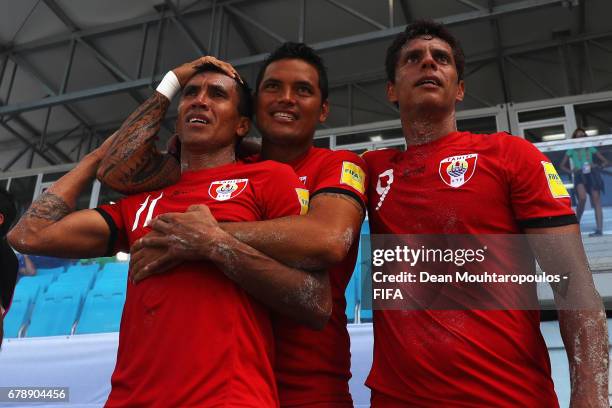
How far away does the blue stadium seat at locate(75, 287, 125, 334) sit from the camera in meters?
5.30

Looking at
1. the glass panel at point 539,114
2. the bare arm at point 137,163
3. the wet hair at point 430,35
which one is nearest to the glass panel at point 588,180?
the wet hair at point 430,35

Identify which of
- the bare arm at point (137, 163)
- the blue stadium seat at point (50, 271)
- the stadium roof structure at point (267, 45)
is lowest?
the bare arm at point (137, 163)

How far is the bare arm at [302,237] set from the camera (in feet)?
4.59

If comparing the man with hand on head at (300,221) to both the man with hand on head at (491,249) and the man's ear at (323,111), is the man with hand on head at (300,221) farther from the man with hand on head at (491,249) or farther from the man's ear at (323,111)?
→ the man with hand on head at (491,249)

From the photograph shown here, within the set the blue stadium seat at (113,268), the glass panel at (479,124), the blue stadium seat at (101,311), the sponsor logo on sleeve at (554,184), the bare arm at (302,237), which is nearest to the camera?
the bare arm at (302,237)

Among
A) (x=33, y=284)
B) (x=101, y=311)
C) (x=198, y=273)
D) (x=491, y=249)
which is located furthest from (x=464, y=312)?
(x=33, y=284)

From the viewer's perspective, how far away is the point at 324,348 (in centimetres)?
156

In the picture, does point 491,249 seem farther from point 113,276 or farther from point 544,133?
point 544,133

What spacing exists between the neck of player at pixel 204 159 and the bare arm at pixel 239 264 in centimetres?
43

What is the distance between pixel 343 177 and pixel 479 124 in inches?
295

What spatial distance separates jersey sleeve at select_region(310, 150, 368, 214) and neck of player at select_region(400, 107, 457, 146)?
22 centimetres

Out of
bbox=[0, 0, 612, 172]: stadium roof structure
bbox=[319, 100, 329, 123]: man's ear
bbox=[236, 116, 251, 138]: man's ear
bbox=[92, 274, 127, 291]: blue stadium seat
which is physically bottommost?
bbox=[236, 116, 251, 138]: man's ear

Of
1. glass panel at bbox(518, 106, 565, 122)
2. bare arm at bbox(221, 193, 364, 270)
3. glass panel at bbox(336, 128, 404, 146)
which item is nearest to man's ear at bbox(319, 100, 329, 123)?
bare arm at bbox(221, 193, 364, 270)

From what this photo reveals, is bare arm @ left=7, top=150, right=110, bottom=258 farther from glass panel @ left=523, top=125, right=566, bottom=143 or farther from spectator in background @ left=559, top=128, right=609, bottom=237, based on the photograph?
glass panel @ left=523, top=125, right=566, bottom=143
